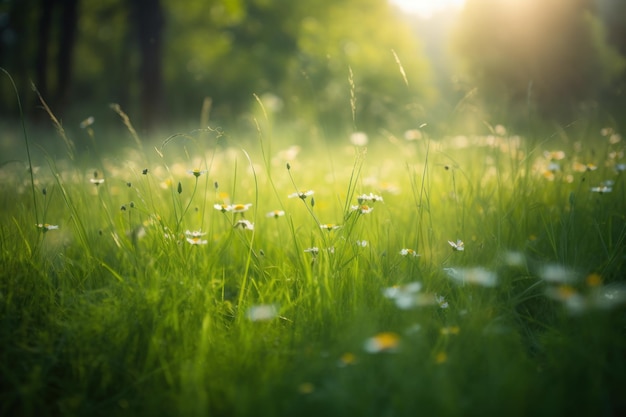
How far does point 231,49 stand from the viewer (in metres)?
15.0

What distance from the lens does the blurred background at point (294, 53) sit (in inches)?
367

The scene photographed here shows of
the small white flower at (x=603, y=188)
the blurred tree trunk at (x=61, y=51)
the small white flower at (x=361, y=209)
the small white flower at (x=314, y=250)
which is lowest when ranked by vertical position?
the small white flower at (x=314, y=250)

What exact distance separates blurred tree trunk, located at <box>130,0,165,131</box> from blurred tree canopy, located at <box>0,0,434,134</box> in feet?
0.99

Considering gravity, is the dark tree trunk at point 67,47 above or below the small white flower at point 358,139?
above


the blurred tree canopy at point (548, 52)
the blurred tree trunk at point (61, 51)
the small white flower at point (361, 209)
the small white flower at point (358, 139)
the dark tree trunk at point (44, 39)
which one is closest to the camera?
the small white flower at point (361, 209)

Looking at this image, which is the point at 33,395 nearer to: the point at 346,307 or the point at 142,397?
the point at 142,397

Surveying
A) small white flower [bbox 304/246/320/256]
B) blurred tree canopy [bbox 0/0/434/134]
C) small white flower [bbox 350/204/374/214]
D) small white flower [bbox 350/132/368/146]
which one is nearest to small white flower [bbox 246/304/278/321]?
small white flower [bbox 304/246/320/256]

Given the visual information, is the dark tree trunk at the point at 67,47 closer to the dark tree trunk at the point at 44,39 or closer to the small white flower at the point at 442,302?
the dark tree trunk at the point at 44,39

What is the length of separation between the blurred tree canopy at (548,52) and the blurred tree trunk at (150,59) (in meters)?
6.36

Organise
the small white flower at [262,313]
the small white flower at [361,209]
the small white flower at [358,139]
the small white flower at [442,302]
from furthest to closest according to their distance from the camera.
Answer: the small white flower at [358,139] < the small white flower at [361,209] < the small white flower at [442,302] < the small white flower at [262,313]

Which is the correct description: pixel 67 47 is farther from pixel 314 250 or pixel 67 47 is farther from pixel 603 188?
pixel 603 188

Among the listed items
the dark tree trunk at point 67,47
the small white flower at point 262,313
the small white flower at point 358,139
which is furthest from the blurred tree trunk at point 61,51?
the small white flower at point 262,313

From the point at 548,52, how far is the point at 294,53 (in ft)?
23.3

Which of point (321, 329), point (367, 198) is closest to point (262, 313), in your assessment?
point (321, 329)
